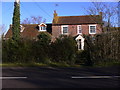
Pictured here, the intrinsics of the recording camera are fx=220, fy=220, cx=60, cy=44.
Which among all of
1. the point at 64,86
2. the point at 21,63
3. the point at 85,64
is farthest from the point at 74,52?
the point at 64,86

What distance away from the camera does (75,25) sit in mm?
41781

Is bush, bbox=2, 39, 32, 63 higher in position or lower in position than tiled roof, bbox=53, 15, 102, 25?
lower

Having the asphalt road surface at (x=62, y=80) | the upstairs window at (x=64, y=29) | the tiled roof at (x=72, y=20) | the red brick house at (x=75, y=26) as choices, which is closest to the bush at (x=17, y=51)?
the asphalt road surface at (x=62, y=80)

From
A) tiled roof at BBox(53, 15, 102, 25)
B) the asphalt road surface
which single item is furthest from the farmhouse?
the asphalt road surface

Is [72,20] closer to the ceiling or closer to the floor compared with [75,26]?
closer to the ceiling

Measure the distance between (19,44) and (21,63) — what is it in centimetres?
185

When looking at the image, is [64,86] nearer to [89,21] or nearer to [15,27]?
[15,27]

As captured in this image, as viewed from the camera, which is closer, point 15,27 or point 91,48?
point 91,48

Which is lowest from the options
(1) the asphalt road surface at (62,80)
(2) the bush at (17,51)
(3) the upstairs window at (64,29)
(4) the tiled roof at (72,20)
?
(1) the asphalt road surface at (62,80)

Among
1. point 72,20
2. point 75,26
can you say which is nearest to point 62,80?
point 75,26

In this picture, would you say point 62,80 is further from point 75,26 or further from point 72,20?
point 72,20

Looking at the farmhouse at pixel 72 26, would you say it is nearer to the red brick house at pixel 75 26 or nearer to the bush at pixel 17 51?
the red brick house at pixel 75 26

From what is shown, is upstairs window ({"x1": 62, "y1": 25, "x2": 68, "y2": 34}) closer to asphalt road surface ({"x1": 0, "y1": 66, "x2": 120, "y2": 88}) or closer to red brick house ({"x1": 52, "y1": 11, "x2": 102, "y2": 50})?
red brick house ({"x1": 52, "y1": 11, "x2": 102, "y2": 50})

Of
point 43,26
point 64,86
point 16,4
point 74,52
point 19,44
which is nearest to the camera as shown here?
point 64,86
